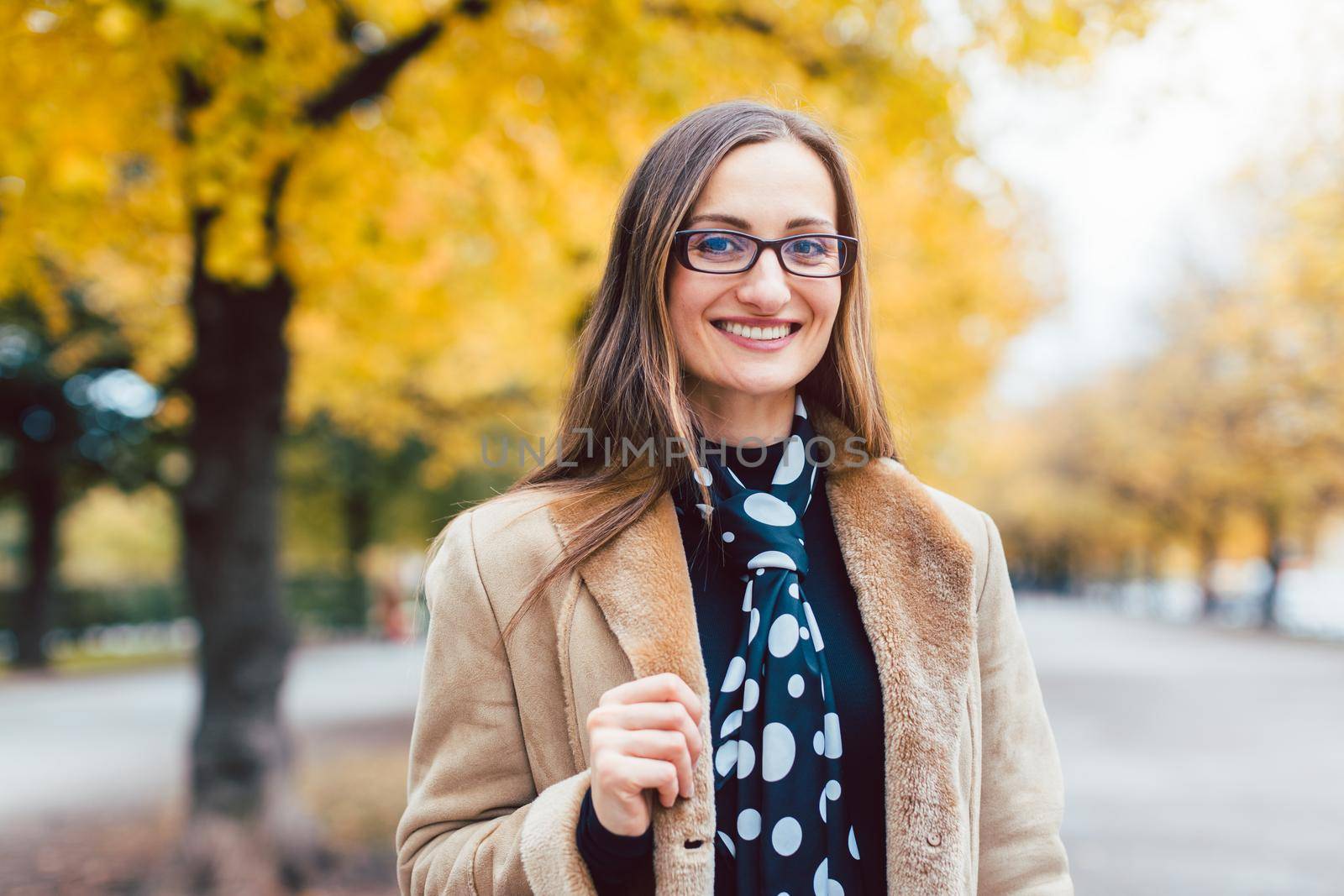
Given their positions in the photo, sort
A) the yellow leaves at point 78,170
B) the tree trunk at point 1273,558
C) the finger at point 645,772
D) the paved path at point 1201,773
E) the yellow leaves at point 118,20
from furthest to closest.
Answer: the tree trunk at point 1273,558 → the paved path at point 1201,773 → the yellow leaves at point 78,170 → the yellow leaves at point 118,20 → the finger at point 645,772

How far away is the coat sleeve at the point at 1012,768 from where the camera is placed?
5.63ft

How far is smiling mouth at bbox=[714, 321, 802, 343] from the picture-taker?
Result: 5.71 ft

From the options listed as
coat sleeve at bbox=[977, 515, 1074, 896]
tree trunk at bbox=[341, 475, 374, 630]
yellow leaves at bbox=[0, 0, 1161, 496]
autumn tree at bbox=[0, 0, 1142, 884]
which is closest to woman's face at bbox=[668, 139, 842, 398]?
coat sleeve at bbox=[977, 515, 1074, 896]

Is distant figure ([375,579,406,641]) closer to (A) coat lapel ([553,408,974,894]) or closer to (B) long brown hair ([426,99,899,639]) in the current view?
(B) long brown hair ([426,99,899,639])

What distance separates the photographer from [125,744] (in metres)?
12.4

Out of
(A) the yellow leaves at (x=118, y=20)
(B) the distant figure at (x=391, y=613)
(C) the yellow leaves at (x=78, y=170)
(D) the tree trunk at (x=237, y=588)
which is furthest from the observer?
(B) the distant figure at (x=391, y=613)

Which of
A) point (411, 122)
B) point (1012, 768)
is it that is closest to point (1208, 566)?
point (411, 122)

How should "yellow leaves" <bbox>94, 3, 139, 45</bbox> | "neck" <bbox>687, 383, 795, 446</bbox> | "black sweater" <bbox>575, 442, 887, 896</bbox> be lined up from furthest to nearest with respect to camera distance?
"yellow leaves" <bbox>94, 3, 139, 45</bbox>, "neck" <bbox>687, 383, 795, 446</bbox>, "black sweater" <bbox>575, 442, 887, 896</bbox>

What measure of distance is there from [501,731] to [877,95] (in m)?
4.92

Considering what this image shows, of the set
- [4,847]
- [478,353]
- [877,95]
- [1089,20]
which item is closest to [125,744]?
[4,847]

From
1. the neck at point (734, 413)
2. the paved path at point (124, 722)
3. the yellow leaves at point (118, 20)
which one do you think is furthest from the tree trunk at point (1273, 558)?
the neck at point (734, 413)

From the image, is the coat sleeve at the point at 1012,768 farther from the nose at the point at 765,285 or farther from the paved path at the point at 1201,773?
the paved path at the point at 1201,773

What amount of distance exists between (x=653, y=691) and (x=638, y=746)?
0.23ft

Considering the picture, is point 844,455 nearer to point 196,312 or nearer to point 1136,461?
point 196,312
